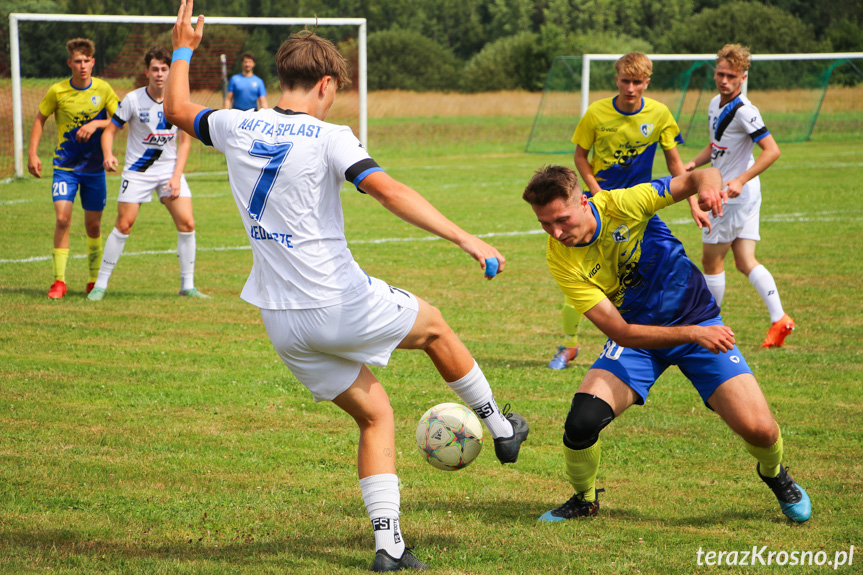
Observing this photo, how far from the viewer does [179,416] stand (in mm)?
5812

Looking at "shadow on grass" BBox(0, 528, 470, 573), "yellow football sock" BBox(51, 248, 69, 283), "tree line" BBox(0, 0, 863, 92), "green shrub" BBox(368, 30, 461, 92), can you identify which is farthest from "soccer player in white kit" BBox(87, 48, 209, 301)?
"green shrub" BBox(368, 30, 461, 92)

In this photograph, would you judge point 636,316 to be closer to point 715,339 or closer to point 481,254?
point 715,339

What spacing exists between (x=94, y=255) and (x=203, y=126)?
658cm

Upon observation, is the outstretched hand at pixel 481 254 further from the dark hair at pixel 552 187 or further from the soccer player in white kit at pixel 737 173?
the soccer player in white kit at pixel 737 173

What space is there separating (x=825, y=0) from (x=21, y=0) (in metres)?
55.8

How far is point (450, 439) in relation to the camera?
13.6ft

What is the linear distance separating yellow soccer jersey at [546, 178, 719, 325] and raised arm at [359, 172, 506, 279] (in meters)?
1.10

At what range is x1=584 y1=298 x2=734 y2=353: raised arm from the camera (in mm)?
4020

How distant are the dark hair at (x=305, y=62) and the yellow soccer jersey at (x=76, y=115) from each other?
263 inches

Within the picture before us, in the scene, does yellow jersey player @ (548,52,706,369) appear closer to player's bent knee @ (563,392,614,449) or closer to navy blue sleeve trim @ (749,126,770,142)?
navy blue sleeve trim @ (749,126,770,142)

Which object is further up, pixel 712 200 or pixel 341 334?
pixel 712 200

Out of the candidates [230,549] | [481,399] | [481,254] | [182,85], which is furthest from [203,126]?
[230,549]

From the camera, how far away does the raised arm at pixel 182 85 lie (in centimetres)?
377

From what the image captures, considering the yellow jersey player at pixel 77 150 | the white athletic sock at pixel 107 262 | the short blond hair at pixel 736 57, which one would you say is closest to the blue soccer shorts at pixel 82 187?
the yellow jersey player at pixel 77 150
